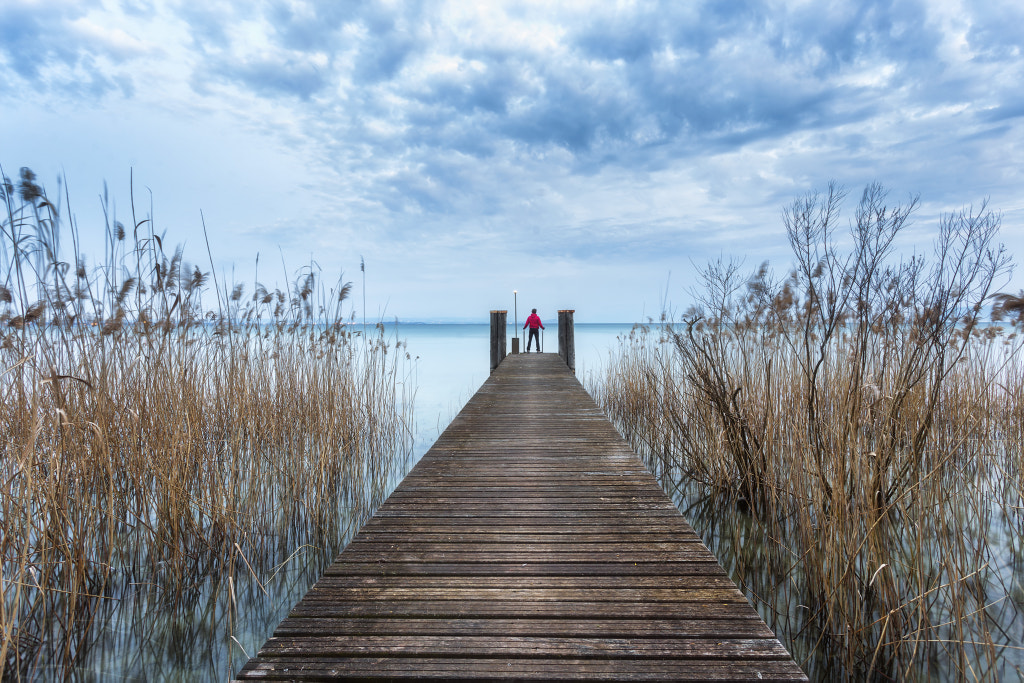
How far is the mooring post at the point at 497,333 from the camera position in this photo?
9.66 metres

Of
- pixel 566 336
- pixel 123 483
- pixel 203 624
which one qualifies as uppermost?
pixel 566 336

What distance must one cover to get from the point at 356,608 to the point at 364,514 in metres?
2.50

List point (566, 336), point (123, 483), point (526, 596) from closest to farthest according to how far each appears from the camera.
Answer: point (526, 596)
point (123, 483)
point (566, 336)

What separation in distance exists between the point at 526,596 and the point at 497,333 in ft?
26.9

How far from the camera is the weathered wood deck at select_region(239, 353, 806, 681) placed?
125cm

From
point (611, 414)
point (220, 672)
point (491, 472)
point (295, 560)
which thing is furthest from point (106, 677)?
point (611, 414)

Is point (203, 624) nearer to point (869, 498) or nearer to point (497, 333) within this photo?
point (869, 498)

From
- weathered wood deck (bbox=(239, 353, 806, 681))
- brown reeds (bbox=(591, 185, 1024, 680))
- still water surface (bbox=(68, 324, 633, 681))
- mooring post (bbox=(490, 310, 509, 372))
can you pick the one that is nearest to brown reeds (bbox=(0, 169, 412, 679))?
still water surface (bbox=(68, 324, 633, 681))

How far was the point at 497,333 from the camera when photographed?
9.70 m

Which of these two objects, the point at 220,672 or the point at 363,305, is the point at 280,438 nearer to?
the point at 363,305

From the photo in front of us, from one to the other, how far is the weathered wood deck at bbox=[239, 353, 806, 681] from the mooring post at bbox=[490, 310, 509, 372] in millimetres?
6934

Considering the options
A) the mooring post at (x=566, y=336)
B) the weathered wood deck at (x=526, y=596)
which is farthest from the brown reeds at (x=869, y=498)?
the mooring post at (x=566, y=336)

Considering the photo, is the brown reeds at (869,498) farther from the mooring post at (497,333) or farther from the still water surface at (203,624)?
the mooring post at (497,333)

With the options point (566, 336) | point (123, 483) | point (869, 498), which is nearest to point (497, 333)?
point (566, 336)
